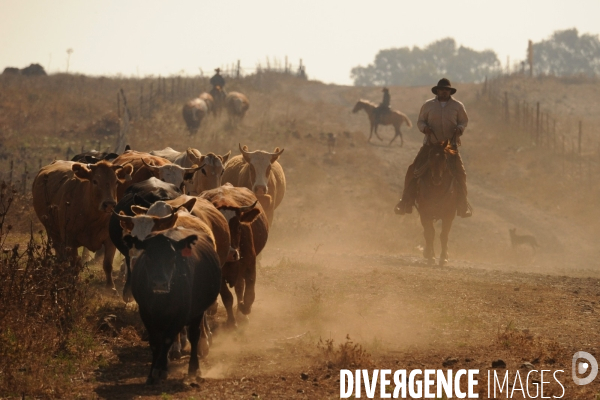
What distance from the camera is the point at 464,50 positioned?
134500 mm

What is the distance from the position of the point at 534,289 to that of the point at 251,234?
5336 millimetres

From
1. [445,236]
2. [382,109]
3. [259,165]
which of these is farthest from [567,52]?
[259,165]

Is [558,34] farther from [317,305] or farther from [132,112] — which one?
[317,305]

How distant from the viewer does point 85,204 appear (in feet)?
39.8

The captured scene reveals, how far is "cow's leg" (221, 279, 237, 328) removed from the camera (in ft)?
33.7

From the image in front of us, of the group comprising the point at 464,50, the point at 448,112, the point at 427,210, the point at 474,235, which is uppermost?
the point at 464,50

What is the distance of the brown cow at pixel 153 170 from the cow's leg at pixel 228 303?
8.96 feet

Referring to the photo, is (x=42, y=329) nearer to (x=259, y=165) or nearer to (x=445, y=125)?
(x=259, y=165)

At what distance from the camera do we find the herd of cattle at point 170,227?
7.88 meters

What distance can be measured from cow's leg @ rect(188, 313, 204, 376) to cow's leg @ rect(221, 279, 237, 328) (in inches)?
64.6

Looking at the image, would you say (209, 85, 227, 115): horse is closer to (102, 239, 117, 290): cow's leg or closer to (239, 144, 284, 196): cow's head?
(239, 144, 284, 196): cow's head

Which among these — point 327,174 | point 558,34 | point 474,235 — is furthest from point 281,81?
point 558,34

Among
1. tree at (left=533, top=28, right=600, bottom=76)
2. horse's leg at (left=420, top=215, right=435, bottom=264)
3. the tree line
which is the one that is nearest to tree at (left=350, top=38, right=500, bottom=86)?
the tree line

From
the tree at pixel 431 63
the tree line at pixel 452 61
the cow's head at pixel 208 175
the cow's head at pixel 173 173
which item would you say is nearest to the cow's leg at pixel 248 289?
the cow's head at pixel 173 173
